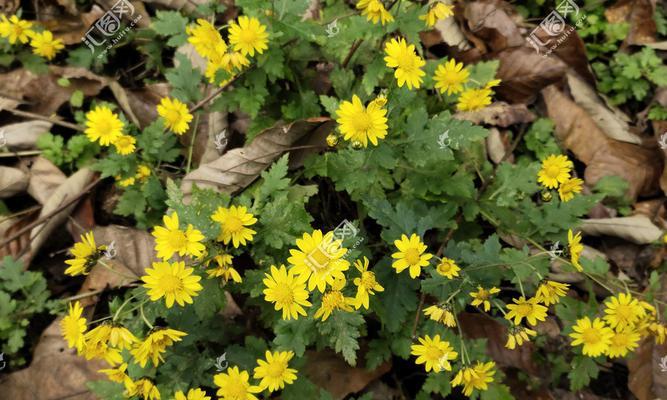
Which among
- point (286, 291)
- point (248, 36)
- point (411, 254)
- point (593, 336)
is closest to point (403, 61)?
point (248, 36)

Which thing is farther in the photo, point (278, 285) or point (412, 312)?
point (412, 312)

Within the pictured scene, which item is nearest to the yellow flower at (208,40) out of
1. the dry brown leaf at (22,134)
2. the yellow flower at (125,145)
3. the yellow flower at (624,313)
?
the yellow flower at (125,145)

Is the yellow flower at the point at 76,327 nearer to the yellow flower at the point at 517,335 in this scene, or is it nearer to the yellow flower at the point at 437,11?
the yellow flower at the point at 517,335

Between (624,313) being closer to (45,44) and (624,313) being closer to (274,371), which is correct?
(274,371)

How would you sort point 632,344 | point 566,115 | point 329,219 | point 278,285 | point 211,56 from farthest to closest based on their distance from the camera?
point 566,115
point 329,219
point 211,56
point 632,344
point 278,285

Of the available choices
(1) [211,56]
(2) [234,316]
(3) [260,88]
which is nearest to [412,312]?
(2) [234,316]

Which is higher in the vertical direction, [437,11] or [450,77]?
[437,11]

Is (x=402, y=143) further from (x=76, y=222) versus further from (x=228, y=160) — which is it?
(x=76, y=222)
